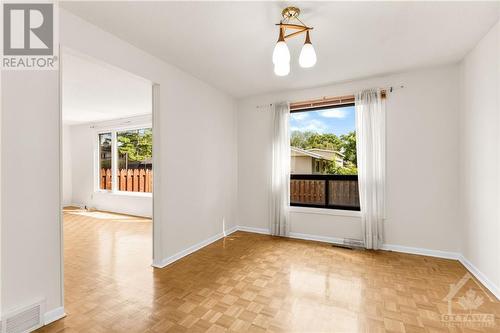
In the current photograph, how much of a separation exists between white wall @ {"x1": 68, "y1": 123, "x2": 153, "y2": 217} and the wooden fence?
0.70ft

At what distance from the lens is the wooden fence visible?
5.88m

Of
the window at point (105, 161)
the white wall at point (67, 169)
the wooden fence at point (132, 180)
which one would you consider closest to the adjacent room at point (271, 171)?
the wooden fence at point (132, 180)

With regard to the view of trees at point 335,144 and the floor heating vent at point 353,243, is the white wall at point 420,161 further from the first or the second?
the view of trees at point 335,144

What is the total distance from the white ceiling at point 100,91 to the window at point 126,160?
0.54m

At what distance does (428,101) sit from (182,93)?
11.3 feet

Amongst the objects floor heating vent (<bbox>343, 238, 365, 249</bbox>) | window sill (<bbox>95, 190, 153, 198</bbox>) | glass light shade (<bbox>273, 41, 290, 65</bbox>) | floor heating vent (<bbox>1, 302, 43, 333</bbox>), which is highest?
glass light shade (<bbox>273, 41, 290, 65</bbox>)

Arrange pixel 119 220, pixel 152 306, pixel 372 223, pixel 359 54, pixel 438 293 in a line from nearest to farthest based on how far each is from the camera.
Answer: pixel 152 306
pixel 438 293
pixel 359 54
pixel 372 223
pixel 119 220

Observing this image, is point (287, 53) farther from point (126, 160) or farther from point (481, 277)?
point (126, 160)

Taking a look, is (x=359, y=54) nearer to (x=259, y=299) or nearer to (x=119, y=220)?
(x=259, y=299)

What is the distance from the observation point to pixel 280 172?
4.11m

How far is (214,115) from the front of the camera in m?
4.00

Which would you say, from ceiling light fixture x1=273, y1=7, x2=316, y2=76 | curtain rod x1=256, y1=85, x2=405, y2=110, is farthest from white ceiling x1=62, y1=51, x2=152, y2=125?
curtain rod x1=256, y1=85, x2=405, y2=110

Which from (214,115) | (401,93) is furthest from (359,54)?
(214,115)

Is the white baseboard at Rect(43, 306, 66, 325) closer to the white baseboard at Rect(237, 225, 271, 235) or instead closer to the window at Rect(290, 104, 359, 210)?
the white baseboard at Rect(237, 225, 271, 235)
